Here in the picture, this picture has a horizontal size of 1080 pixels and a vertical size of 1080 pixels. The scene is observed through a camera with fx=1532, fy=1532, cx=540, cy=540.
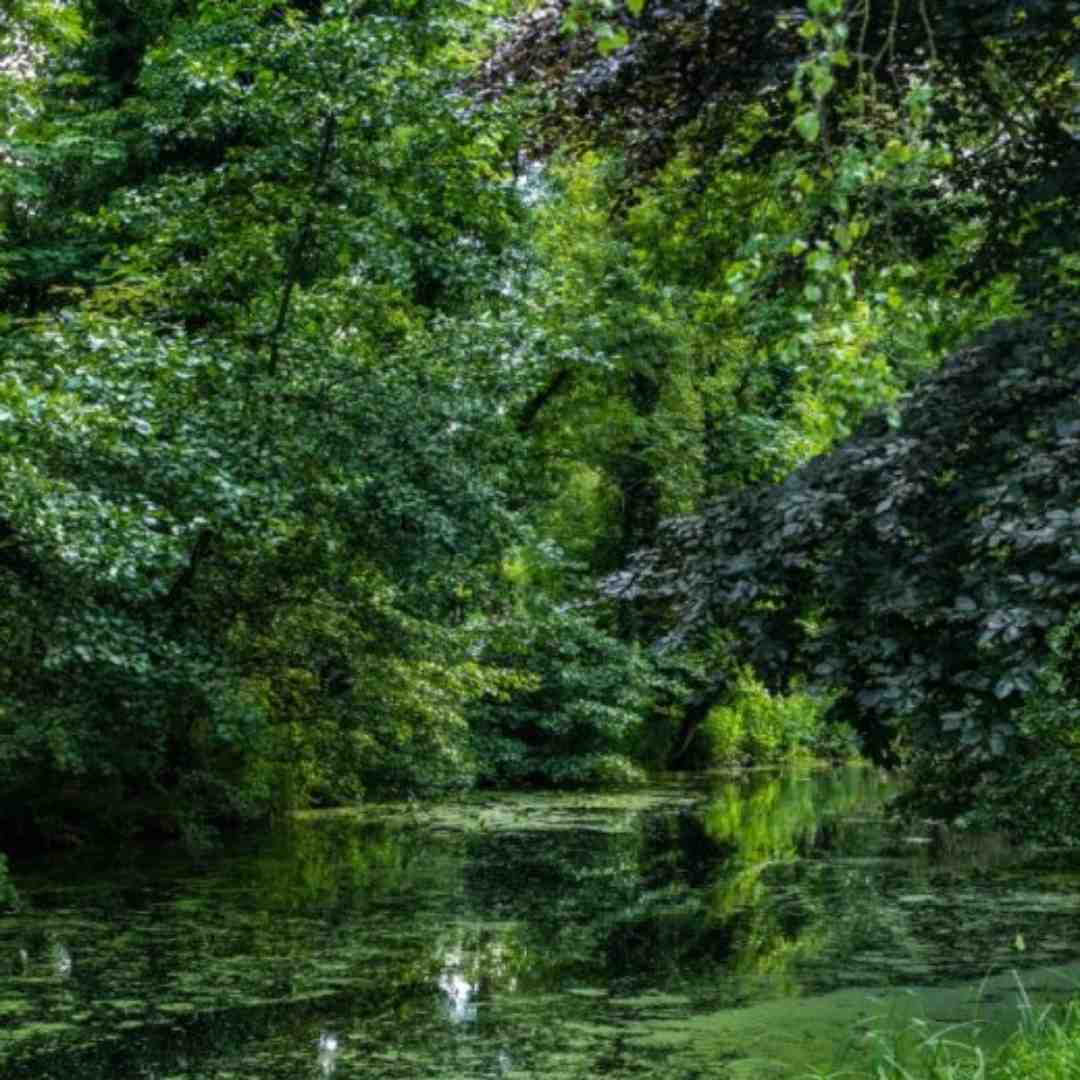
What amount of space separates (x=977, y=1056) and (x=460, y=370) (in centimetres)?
855

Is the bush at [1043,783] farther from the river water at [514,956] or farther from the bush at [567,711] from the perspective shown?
the bush at [567,711]

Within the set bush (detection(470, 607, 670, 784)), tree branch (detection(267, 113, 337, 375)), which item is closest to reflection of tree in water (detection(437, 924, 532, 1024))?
tree branch (detection(267, 113, 337, 375))

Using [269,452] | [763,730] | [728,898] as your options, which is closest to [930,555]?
[269,452]

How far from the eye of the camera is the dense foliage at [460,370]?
6488 millimetres

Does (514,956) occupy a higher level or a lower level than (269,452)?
lower

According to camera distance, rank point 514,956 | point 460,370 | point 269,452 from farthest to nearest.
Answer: point 460,370
point 269,452
point 514,956

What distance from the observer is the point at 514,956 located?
33.4 ft

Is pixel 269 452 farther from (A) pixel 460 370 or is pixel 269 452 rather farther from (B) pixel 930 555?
(B) pixel 930 555

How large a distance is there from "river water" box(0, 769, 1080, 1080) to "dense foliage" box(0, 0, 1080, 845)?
3.86 feet

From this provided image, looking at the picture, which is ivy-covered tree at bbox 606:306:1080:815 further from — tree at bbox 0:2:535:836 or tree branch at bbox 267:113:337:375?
tree branch at bbox 267:113:337:375

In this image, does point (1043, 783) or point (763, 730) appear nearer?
point (1043, 783)

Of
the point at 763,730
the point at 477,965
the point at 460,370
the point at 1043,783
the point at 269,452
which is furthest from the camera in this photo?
the point at 763,730

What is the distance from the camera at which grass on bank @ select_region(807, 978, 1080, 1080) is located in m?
5.25

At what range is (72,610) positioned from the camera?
405 inches
